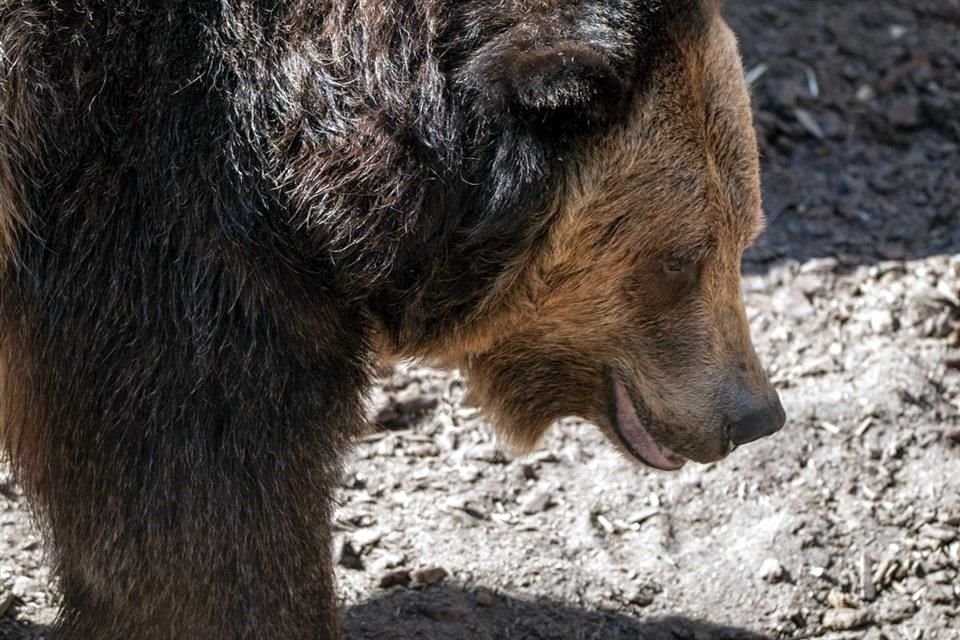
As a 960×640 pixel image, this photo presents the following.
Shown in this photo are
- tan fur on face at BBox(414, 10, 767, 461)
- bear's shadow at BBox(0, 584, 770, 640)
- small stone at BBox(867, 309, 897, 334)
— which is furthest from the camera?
small stone at BBox(867, 309, 897, 334)

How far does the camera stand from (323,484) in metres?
3.62

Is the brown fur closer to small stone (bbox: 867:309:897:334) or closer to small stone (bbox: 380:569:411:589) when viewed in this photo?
small stone (bbox: 380:569:411:589)

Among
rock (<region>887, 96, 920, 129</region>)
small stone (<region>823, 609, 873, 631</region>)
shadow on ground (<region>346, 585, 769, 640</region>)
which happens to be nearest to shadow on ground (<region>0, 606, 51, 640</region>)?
shadow on ground (<region>346, 585, 769, 640</region>)

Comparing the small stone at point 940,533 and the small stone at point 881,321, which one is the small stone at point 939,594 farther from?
the small stone at point 881,321

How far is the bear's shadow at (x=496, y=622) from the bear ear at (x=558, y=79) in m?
1.91

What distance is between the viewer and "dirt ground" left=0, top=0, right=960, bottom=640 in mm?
4820

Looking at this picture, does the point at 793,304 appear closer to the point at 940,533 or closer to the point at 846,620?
the point at 940,533

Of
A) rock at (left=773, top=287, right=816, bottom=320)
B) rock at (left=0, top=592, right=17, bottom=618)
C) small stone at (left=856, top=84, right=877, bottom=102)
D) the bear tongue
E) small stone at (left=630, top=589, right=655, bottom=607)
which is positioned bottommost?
small stone at (left=630, top=589, right=655, bottom=607)

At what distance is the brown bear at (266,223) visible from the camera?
11.2ft

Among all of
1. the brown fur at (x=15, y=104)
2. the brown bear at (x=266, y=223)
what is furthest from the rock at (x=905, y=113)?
the brown fur at (x=15, y=104)

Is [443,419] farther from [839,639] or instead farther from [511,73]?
[511,73]

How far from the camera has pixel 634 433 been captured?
4320 millimetres

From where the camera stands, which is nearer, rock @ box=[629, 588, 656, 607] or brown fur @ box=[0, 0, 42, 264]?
brown fur @ box=[0, 0, 42, 264]

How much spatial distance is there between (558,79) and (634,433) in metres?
1.31
